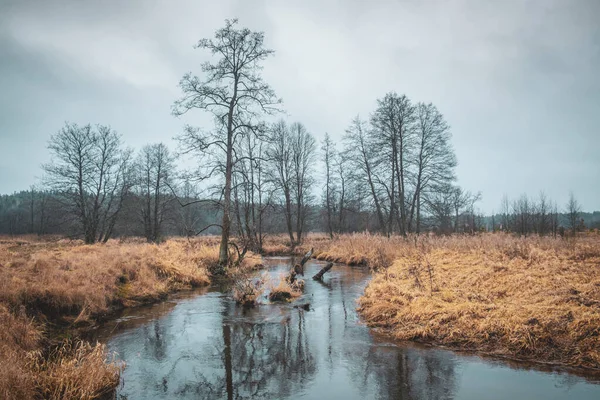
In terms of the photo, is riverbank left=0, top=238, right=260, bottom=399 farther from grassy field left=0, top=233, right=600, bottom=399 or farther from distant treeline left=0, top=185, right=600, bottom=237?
distant treeline left=0, top=185, right=600, bottom=237

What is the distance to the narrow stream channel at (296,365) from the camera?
16.2ft

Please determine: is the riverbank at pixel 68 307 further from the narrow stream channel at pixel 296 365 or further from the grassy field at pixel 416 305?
the narrow stream channel at pixel 296 365

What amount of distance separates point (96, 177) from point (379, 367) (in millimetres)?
30108

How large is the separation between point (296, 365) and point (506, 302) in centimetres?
478

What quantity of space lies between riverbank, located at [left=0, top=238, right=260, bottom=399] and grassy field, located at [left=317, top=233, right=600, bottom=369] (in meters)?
5.95

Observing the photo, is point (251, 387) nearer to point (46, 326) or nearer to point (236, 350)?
point (236, 350)

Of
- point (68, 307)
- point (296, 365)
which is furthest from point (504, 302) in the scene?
point (68, 307)

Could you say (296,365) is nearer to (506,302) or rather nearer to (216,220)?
(506,302)

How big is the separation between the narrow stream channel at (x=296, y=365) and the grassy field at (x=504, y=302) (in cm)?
51

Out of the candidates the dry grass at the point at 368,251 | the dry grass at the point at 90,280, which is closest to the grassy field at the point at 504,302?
the dry grass at the point at 368,251

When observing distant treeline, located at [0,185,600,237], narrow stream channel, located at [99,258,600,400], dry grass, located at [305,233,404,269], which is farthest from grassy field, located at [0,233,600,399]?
distant treeline, located at [0,185,600,237]

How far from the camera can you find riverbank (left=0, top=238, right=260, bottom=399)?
455 centimetres

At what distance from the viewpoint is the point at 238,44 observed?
661 inches

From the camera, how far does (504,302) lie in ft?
23.7
